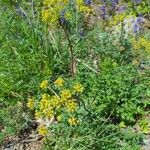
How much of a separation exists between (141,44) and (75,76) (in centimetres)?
88

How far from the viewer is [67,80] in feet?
16.5

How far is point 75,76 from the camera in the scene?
5.11 meters

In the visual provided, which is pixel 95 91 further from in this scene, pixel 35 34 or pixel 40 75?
pixel 35 34

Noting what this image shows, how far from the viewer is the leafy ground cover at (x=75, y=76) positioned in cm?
430

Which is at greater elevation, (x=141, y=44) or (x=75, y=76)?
(x=141, y=44)

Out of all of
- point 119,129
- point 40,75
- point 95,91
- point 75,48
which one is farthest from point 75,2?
point 119,129

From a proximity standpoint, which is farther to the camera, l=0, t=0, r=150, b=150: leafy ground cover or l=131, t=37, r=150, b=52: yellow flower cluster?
l=131, t=37, r=150, b=52: yellow flower cluster

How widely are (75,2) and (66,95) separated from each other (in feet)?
8.58

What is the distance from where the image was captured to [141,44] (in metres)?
Answer: 5.21

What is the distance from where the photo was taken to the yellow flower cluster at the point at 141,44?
5.08m

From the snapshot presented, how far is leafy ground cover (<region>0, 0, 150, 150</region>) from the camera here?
430 centimetres

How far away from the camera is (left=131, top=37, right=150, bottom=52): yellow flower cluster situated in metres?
5.08

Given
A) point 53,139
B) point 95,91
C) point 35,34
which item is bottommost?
point 53,139

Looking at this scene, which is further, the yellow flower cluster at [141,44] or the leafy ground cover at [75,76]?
the yellow flower cluster at [141,44]
